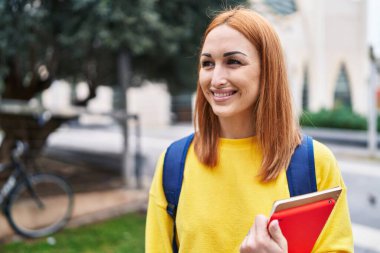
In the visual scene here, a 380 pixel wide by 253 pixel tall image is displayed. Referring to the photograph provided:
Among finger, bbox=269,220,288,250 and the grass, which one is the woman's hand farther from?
the grass

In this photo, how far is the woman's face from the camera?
1.27m

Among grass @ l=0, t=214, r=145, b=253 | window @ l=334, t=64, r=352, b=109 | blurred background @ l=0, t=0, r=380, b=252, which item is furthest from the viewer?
window @ l=334, t=64, r=352, b=109

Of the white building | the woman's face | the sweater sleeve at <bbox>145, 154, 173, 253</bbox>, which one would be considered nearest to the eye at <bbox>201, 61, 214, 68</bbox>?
the woman's face

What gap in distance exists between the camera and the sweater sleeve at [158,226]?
4.59ft

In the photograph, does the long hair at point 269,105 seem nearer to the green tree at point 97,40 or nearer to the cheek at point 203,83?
the cheek at point 203,83

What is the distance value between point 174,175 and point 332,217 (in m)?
0.53

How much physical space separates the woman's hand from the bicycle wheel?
426 cm

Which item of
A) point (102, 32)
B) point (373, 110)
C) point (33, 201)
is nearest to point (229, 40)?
point (102, 32)

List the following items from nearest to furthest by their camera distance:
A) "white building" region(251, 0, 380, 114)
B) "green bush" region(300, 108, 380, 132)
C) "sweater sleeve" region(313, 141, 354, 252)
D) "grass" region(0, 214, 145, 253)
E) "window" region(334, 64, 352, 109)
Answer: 1. "sweater sleeve" region(313, 141, 354, 252)
2. "grass" region(0, 214, 145, 253)
3. "green bush" region(300, 108, 380, 132)
4. "white building" region(251, 0, 380, 114)
5. "window" region(334, 64, 352, 109)

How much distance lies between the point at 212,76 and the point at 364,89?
2944 cm

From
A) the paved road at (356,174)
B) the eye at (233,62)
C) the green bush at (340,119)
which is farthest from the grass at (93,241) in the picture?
the green bush at (340,119)

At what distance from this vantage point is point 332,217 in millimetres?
1228

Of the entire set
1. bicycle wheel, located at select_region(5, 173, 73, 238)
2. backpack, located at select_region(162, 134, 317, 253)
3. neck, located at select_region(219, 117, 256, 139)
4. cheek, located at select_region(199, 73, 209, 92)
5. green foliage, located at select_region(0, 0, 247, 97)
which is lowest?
bicycle wheel, located at select_region(5, 173, 73, 238)

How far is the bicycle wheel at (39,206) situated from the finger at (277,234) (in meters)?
4.29
